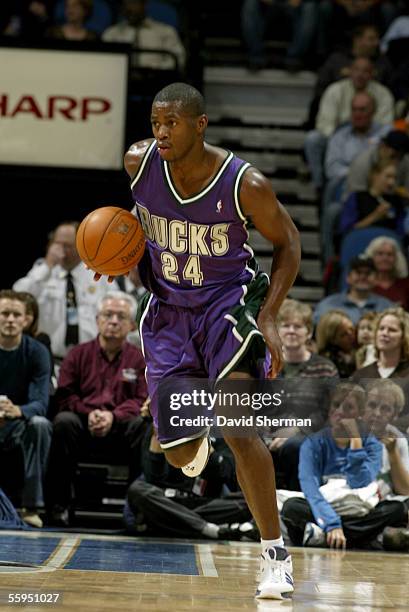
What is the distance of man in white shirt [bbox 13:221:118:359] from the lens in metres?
7.37

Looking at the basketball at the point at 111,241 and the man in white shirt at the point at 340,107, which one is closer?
the basketball at the point at 111,241

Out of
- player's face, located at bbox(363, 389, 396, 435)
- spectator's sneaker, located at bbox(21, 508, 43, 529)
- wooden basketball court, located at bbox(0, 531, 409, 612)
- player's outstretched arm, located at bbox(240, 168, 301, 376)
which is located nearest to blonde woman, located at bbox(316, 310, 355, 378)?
wooden basketball court, located at bbox(0, 531, 409, 612)

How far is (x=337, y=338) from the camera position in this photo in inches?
278

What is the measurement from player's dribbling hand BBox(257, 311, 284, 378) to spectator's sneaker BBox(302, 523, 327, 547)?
7.42ft

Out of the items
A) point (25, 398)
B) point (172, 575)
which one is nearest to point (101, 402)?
point (25, 398)

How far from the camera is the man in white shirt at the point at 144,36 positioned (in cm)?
973

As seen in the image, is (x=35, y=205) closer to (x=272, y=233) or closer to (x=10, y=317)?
(x=10, y=317)

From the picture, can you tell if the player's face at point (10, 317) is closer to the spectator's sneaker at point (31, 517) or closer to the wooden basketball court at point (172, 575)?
the spectator's sneaker at point (31, 517)

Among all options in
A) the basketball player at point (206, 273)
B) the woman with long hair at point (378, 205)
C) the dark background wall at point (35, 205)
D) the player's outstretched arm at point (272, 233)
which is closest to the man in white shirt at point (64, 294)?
the dark background wall at point (35, 205)

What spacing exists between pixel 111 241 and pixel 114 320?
9.05 feet

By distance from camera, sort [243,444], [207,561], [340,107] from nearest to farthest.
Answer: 1. [243,444]
2. [207,561]
3. [340,107]

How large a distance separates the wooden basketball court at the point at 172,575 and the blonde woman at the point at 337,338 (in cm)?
164

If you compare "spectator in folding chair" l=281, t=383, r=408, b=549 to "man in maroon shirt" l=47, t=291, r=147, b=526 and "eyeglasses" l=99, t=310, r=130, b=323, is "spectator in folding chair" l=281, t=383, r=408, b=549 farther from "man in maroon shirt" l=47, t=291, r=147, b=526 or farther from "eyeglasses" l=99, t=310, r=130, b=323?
"eyeglasses" l=99, t=310, r=130, b=323

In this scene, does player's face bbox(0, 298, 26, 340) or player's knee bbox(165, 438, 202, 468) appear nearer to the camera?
player's knee bbox(165, 438, 202, 468)
